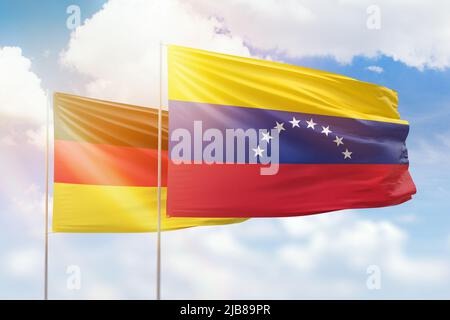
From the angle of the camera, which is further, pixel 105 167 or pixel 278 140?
pixel 105 167

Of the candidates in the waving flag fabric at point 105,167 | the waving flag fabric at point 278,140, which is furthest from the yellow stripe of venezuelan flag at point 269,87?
the waving flag fabric at point 105,167

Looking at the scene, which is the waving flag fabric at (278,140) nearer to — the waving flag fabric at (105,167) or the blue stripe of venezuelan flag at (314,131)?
the blue stripe of venezuelan flag at (314,131)

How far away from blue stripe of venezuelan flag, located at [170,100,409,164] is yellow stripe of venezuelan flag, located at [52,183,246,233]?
6.54ft

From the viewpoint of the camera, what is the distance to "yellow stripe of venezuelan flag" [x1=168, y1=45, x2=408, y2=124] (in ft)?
23.2

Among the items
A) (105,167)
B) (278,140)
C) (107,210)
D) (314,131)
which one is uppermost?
(314,131)

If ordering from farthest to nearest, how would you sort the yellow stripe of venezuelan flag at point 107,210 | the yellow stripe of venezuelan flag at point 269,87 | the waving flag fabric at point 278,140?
the yellow stripe of venezuelan flag at point 107,210 < the yellow stripe of venezuelan flag at point 269,87 < the waving flag fabric at point 278,140

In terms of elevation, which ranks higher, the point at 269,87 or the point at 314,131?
the point at 269,87

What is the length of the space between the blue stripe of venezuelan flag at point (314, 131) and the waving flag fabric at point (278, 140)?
0.01 m

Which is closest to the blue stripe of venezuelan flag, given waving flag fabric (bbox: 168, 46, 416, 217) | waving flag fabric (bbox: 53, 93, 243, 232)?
waving flag fabric (bbox: 168, 46, 416, 217)

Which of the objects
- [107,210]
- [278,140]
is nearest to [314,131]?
[278,140]

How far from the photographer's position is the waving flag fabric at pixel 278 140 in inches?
273

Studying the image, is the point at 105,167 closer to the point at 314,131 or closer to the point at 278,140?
the point at 278,140

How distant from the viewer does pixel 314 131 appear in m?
7.65

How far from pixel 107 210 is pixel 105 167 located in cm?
69
